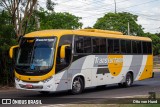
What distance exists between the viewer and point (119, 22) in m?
87.3

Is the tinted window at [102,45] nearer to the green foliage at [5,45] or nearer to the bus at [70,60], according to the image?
the bus at [70,60]

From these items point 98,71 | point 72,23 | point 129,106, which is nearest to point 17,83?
point 98,71

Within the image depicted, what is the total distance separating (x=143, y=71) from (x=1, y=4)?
9.69 m

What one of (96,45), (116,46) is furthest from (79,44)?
(116,46)

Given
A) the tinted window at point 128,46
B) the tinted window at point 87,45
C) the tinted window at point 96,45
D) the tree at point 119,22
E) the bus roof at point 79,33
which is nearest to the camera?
the bus roof at point 79,33

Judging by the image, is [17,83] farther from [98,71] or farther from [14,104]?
[98,71]

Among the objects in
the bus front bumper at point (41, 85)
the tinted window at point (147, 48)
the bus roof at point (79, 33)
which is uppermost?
the bus roof at point (79, 33)

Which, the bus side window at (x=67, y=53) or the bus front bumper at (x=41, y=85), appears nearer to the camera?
the bus front bumper at (x=41, y=85)

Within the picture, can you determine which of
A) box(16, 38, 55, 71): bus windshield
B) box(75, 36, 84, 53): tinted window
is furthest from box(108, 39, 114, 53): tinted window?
box(16, 38, 55, 71): bus windshield

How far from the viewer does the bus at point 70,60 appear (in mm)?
18609

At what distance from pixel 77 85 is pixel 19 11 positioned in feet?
29.8

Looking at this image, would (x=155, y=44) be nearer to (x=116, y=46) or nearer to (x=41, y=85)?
(x=116, y=46)

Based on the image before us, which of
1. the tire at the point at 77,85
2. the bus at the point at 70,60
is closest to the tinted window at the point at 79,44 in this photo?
the bus at the point at 70,60

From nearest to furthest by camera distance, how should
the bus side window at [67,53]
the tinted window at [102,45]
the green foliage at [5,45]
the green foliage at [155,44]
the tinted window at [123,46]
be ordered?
the bus side window at [67,53]
the tinted window at [102,45]
the tinted window at [123,46]
the green foliage at [5,45]
the green foliage at [155,44]
